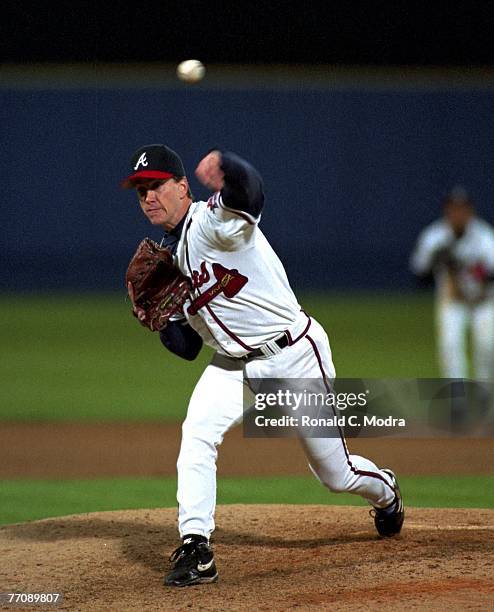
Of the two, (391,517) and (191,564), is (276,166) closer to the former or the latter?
(391,517)

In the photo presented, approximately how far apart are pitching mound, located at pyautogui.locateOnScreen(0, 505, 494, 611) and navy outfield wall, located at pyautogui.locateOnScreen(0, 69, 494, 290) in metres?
15.2

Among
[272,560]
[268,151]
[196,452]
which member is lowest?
[272,560]

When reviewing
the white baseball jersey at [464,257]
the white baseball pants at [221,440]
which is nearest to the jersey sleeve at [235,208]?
the white baseball pants at [221,440]

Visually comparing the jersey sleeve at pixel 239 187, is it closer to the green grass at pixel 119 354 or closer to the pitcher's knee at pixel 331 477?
the pitcher's knee at pixel 331 477

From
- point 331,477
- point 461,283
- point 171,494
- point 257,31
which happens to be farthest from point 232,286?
point 257,31

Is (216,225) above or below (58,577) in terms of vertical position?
above

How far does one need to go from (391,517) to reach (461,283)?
547 centimetres

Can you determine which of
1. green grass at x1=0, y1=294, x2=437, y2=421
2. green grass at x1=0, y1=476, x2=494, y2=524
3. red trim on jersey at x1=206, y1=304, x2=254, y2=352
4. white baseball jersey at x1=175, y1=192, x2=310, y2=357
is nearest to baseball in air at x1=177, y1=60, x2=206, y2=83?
white baseball jersey at x1=175, y1=192, x2=310, y2=357

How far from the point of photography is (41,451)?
27.6 ft

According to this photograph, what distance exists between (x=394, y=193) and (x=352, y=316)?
4.33m

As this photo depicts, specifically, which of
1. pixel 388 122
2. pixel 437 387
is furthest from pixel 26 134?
pixel 437 387

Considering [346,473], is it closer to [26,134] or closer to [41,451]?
[41,451]

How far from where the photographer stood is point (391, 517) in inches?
203

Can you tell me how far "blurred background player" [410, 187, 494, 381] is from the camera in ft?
33.2
